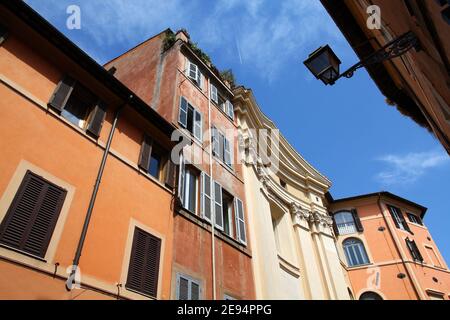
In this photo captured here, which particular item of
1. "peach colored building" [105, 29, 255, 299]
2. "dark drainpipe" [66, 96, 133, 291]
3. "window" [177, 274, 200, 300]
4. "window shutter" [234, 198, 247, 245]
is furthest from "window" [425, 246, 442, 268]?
"dark drainpipe" [66, 96, 133, 291]

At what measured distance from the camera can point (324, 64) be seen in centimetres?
511

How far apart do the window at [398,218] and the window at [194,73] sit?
761 inches

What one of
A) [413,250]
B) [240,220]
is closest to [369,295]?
[413,250]

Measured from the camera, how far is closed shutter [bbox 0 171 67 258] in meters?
5.14

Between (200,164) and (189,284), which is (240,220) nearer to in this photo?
(200,164)

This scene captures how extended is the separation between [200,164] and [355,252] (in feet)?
60.3

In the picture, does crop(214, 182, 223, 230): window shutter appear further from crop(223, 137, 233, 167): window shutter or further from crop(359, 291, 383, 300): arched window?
crop(359, 291, 383, 300): arched window

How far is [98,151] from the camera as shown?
7.28 m

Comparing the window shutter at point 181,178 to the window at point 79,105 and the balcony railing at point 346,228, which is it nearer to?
the window at point 79,105

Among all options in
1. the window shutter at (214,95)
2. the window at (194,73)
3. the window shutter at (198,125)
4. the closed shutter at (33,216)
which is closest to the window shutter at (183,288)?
the closed shutter at (33,216)

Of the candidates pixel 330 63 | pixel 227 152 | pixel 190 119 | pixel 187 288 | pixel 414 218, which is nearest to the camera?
pixel 330 63

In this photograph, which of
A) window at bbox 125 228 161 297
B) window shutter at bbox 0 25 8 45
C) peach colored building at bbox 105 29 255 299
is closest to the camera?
window shutter at bbox 0 25 8 45

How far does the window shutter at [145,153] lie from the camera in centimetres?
828

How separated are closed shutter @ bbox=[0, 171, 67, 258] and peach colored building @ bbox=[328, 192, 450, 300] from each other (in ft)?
69.9
